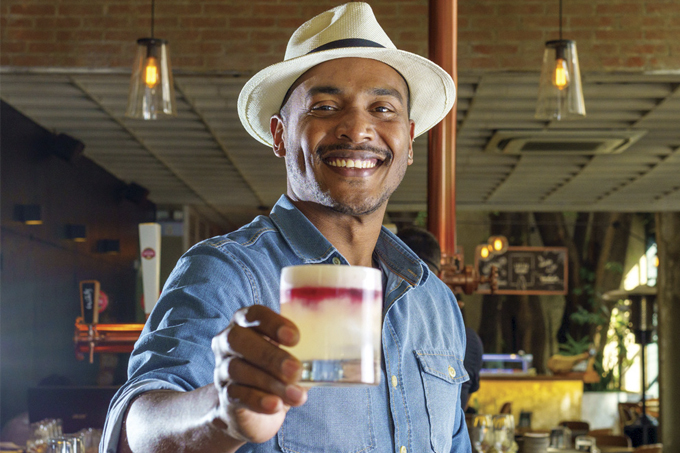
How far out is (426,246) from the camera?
304 centimetres

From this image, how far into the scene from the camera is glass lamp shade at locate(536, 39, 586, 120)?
384cm

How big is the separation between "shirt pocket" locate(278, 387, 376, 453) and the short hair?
1836mm

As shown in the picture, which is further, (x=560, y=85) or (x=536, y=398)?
(x=536, y=398)

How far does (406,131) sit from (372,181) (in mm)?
137

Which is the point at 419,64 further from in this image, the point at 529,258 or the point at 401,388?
the point at 529,258

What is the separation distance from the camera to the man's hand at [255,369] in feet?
2.29

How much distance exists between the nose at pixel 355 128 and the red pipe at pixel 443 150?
204 centimetres

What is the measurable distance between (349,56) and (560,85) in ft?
9.08

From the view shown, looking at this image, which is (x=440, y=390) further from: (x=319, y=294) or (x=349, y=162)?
(x=319, y=294)

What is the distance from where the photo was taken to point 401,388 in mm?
1274

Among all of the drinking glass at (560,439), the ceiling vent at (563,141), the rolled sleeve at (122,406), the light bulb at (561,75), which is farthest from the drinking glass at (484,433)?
the ceiling vent at (563,141)

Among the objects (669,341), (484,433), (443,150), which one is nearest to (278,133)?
(443,150)

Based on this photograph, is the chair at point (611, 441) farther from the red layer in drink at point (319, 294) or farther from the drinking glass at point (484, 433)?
the red layer in drink at point (319, 294)

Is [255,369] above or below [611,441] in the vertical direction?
above
